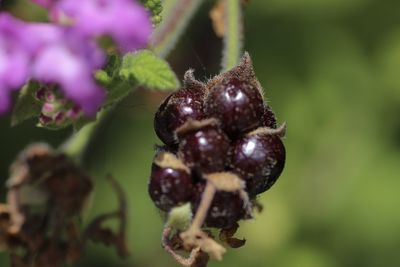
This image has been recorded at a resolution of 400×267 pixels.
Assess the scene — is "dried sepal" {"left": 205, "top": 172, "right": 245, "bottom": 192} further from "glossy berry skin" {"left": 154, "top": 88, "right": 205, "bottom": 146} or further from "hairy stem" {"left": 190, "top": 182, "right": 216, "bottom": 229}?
"glossy berry skin" {"left": 154, "top": 88, "right": 205, "bottom": 146}

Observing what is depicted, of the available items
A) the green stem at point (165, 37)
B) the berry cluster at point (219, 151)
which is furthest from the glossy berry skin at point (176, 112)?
the green stem at point (165, 37)

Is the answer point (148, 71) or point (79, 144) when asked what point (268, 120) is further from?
point (79, 144)

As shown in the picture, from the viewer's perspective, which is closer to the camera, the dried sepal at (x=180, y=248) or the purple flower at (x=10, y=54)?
the purple flower at (x=10, y=54)

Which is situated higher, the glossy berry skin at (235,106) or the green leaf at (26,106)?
the glossy berry skin at (235,106)

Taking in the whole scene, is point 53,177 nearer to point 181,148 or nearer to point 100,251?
point 181,148

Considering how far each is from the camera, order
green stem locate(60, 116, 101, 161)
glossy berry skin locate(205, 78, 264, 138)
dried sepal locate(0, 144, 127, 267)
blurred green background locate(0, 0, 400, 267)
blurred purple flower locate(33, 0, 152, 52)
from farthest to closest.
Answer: blurred green background locate(0, 0, 400, 267) → green stem locate(60, 116, 101, 161) → dried sepal locate(0, 144, 127, 267) → glossy berry skin locate(205, 78, 264, 138) → blurred purple flower locate(33, 0, 152, 52)

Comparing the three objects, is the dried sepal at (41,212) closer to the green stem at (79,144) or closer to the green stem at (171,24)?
the green stem at (79,144)

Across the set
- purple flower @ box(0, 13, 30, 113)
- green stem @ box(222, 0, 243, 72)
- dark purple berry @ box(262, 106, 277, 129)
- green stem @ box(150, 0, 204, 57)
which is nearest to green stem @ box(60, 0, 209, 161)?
green stem @ box(150, 0, 204, 57)
